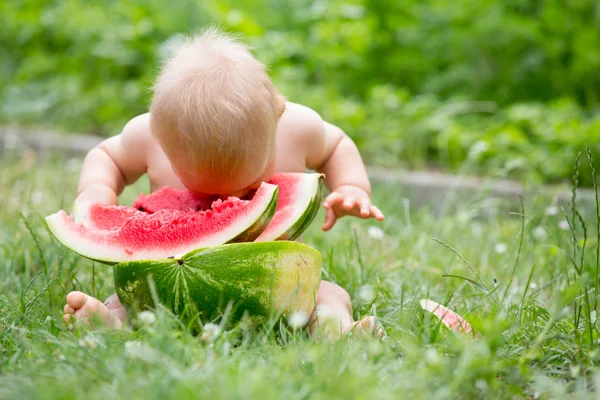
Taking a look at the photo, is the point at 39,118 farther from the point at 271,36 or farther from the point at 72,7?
the point at 271,36

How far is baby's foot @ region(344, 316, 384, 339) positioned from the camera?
2.22 m

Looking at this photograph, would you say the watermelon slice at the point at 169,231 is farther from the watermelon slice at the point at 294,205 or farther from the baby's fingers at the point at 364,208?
the baby's fingers at the point at 364,208

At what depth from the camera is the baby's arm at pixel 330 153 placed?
2.84 meters

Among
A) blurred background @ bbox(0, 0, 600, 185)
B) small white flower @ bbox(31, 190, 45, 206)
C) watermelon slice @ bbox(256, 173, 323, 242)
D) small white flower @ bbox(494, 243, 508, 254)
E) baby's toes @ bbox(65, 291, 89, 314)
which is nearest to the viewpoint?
baby's toes @ bbox(65, 291, 89, 314)

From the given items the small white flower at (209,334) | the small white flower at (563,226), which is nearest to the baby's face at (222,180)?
the small white flower at (209,334)

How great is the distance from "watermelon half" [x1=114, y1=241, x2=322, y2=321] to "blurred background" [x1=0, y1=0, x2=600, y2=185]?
223 cm

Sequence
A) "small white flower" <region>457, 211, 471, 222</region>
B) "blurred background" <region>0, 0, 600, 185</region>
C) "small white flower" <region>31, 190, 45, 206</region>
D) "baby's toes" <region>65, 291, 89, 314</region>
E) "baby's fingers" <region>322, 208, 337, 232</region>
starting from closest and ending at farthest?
"baby's toes" <region>65, 291, 89, 314</region> → "baby's fingers" <region>322, 208, 337, 232</region> → "small white flower" <region>457, 211, 471, 222</region> → "small white flower" <region>31, 190, 45, 206</region> → "blurred background" <region>0, 0, 600, 185</region>

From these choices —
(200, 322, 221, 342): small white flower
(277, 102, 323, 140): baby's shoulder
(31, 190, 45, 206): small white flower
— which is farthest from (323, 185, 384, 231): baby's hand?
(31, 190, 45, 206): small white flower

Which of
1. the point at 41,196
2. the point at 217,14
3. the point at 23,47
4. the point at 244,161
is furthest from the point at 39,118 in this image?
the point at 244,161

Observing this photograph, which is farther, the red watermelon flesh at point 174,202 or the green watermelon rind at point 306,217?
the red watermelon flesh at point 174,202

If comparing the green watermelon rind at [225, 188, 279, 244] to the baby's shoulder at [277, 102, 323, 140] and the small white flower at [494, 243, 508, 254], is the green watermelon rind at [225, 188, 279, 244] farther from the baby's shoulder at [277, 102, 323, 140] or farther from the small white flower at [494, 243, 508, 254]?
the small white flower at [494, 243, 508, 254]

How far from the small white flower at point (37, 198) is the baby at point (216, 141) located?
55.9 inches

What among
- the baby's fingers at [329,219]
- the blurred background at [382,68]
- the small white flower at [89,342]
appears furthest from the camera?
the blurred background at [382,68]

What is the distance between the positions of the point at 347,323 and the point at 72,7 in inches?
209
